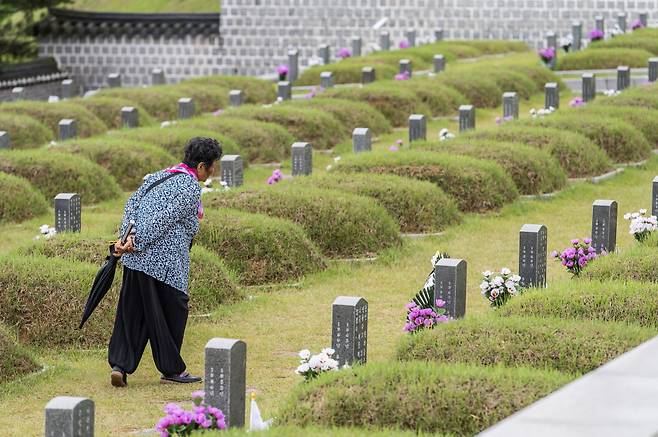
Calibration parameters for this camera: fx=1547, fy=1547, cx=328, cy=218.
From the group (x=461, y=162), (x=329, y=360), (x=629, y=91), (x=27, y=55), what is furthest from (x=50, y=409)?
(x=27, y=55)

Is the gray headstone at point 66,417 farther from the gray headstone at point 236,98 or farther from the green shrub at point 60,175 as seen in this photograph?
the gray headstone at point 236,98

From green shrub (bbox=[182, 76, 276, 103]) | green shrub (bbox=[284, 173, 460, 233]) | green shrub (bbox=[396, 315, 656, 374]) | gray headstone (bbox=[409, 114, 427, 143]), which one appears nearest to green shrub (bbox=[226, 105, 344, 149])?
gray headstone (bbox=[409, 114, 427, 143])

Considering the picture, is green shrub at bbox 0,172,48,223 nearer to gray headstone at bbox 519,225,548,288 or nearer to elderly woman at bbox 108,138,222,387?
elderly woman at bbox 108,138,222,387

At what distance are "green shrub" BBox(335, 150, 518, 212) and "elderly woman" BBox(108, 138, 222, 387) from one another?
6.69 m

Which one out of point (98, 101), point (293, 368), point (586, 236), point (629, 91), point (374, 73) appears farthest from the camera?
point (374, 73)

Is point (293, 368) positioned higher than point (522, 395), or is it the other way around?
A: point (522, 395)

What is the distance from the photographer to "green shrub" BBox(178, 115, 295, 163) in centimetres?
2133

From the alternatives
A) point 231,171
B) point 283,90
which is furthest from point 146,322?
point 283,90

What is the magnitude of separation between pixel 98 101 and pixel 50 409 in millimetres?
19300

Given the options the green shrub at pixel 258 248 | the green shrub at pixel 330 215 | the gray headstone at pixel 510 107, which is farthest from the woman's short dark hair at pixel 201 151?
the gray headstone at pixel 510 107

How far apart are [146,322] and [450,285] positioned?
2.06 meters

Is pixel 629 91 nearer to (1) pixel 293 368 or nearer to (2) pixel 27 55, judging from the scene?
(1) pixel 293 368

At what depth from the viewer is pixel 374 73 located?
2964cm

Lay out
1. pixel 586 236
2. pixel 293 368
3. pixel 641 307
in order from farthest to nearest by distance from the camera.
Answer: pixel 586 236 < pixel 293 368 < pixel 641 307
